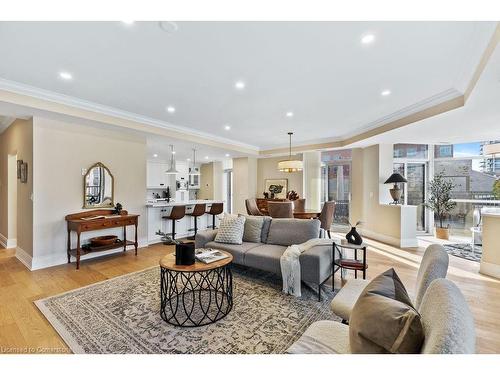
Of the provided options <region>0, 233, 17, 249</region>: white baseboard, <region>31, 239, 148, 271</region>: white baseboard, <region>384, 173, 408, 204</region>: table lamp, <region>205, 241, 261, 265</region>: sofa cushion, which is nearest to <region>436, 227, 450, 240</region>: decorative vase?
<region>384, 173, 408, 204</region>: table lamp

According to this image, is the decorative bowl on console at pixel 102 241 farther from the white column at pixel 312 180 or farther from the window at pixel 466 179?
the window at pixel 466 179

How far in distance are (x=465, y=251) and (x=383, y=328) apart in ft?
17.9

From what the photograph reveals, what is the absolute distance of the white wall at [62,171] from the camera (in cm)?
371

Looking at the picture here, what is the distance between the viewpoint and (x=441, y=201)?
5992mm

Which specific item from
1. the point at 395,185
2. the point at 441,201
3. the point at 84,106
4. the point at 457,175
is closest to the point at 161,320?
the point at 84,106

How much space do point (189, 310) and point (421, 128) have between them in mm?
4781

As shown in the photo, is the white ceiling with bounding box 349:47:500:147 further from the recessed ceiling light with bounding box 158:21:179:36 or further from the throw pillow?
the recessed ceiling light with bounding box 158:21:179:36

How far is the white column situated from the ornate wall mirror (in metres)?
5.27

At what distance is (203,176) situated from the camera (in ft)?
35.1

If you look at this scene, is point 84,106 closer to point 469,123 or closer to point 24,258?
point 24,258

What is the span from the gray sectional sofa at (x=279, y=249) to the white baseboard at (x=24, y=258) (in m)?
2.62
